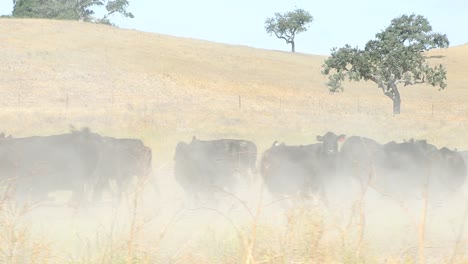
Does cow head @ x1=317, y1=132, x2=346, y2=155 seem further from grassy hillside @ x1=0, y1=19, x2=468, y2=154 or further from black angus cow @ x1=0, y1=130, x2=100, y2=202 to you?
grassy hillside @ x1=0, y1=19, x2=468, y2=154

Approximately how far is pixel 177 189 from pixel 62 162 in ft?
10.1

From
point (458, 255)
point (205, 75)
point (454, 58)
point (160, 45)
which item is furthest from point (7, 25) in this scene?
point (458, 255)

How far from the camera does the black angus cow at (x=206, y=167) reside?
13664 millimetres

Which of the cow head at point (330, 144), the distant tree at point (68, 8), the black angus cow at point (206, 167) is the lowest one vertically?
the black angus cow at point (206, 167)

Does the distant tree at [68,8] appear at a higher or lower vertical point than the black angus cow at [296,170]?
higher

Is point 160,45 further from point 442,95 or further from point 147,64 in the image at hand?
point 442,95

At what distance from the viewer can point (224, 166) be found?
46.8ft

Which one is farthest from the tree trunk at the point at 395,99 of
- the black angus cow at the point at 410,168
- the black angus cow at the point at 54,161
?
the black angus cow at the point at 54,161

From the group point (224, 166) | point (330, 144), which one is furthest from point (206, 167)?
point (330, 144)

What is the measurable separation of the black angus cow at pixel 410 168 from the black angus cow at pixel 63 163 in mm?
4353

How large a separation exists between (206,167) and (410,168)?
12.9 ft

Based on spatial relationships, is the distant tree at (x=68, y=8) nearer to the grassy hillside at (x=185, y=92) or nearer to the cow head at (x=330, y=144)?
the grassy hillside at (x=185, y=92)

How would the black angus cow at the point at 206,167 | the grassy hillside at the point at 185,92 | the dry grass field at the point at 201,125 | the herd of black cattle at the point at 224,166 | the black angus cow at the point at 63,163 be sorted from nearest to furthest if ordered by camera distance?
1. the dry grass field at the point at 201,125
2. the black angus cow at the point at 63,163
3. the herd of black cattle at the point at 224,166
4. the black angus cow at the point at 206,167
5. the grassy hillside at the point at 185,92

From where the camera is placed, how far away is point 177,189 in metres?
14.9
